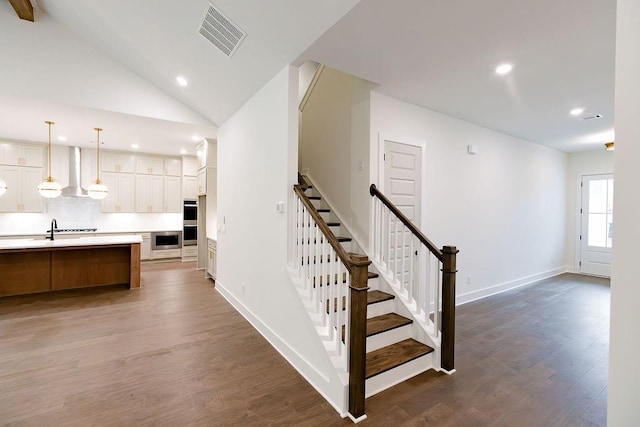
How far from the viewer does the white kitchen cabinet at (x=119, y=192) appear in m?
7.41

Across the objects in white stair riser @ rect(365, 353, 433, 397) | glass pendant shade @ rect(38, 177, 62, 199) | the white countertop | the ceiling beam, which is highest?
the ceiling beam

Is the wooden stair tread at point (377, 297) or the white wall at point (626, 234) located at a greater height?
the white wall at point (626, 234)

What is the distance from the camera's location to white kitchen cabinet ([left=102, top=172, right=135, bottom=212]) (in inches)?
292

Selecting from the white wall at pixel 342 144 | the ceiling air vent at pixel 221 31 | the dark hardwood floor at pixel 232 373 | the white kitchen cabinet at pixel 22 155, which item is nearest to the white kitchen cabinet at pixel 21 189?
the white kitchen cabinet at pixel 22 155

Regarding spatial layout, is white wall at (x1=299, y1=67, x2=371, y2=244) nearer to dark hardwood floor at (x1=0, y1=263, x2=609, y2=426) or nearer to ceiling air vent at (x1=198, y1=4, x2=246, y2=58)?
ceiling air vent at (x1=198, y1=4, x2=246, y2=58)

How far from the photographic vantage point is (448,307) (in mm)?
2615

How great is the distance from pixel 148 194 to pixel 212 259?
11.8 ft

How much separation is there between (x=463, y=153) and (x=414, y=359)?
3.22 m

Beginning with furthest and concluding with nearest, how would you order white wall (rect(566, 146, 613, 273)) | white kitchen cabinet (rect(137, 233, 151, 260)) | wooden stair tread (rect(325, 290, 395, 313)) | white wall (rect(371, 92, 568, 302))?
white kitchen cabinet (rect(137, 233, 151, 260))
white wall (rect(566, 146, 613, 273))
white wall (rect(371, 92, 568, 302))
wooden stair tread (rect(325, 290, 395, 313))

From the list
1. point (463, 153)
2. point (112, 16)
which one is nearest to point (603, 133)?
point (463, 153)

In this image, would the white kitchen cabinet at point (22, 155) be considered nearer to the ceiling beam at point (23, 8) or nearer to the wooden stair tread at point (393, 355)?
the ceiling beam at point (23, 8)

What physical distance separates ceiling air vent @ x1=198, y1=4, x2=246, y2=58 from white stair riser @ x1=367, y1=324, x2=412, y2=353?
3130mm

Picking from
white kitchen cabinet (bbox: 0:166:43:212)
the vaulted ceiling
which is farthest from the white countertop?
white kitchen cabinet (bbox: 0:166:43:212)

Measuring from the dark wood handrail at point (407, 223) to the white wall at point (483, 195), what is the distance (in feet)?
0.78
